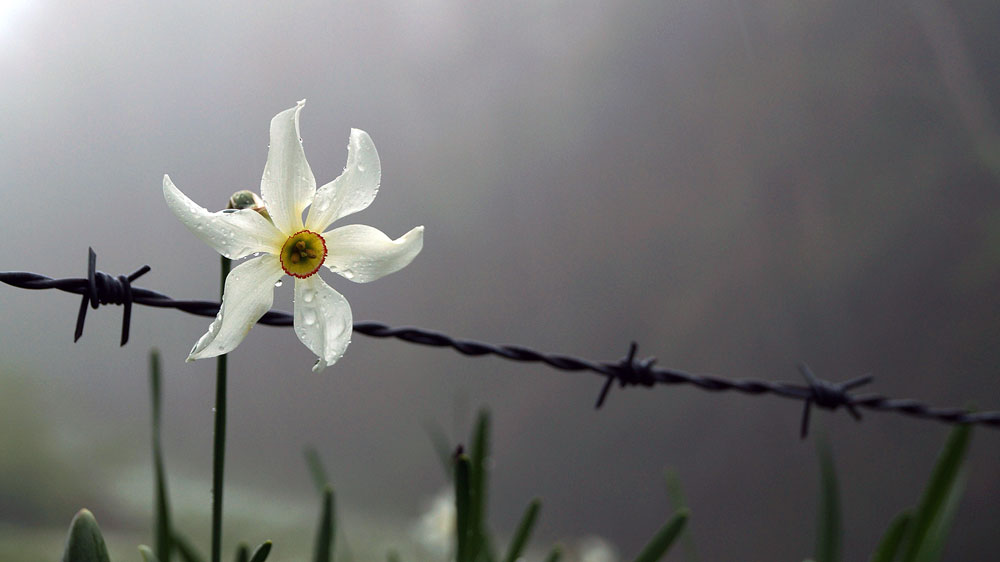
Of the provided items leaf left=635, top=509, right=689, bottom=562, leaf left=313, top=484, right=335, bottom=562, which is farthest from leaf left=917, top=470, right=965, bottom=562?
leaf left=313, top=484, right=335, bottom=562

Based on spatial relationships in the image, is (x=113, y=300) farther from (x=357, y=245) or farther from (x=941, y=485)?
(x=941, y=485)

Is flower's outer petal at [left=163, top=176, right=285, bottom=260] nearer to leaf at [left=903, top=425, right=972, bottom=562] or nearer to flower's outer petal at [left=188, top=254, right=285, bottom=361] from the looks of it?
flower's outer petal at [left=188, top=254, right=285, bottom=361]

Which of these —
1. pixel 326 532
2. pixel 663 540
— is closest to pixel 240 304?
pixel 326 532

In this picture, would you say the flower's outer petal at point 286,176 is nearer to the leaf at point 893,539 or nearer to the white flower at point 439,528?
the leaf at point 893,539

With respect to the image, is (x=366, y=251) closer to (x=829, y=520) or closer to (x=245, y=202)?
(x=245, y=202)

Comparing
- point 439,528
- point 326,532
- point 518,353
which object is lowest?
point 439,528

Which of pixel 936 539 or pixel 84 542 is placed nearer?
pixel 84 542

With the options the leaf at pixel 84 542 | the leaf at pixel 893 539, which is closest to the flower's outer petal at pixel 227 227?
Result: the leaf at pixel 84 542
